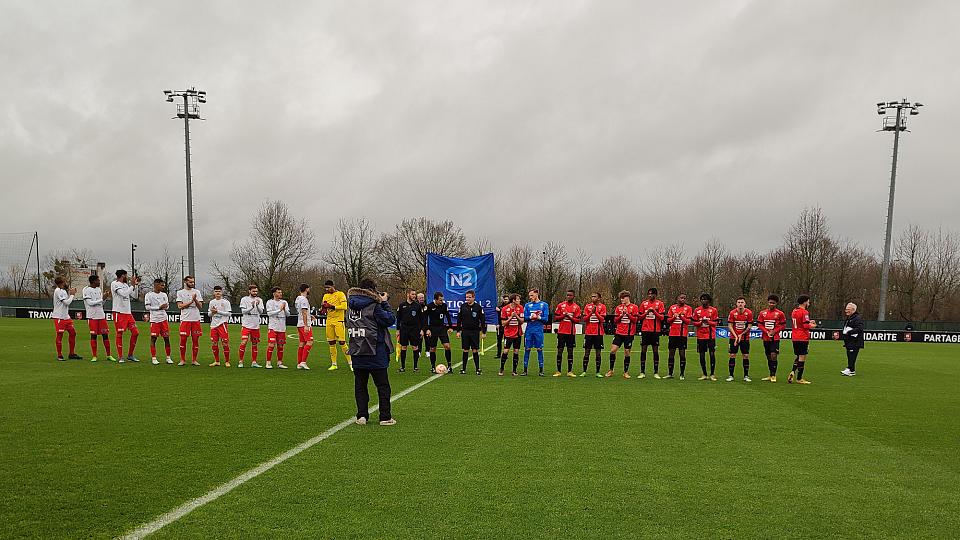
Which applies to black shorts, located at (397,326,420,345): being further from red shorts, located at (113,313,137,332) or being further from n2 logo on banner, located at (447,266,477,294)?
red shorts, located at (113,313,137,332)

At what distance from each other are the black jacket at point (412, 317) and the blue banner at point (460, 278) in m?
4.52

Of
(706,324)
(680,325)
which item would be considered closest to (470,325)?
(680,325)

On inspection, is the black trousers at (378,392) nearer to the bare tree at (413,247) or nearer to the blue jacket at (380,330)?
the blue jacket at (380,330)

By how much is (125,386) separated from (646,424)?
9.42 metres

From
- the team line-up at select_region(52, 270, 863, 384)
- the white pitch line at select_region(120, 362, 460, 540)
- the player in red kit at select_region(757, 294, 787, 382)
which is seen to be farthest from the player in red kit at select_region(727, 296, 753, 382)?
the white pitch line at select_region(120, 362, 460, 540)

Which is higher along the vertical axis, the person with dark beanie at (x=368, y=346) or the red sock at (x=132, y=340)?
the person with dark beanie at (x=368, y=346)

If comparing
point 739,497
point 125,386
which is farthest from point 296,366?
point 739,497

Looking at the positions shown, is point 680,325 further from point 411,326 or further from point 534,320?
point 411,326

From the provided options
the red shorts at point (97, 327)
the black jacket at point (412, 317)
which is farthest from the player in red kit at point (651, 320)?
the red shorts at point (97, 327)

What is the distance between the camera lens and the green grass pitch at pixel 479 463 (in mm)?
4711

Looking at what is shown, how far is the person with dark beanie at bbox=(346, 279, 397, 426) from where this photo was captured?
8336 mm

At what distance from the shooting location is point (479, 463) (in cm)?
639

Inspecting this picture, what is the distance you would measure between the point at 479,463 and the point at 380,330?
2.74m

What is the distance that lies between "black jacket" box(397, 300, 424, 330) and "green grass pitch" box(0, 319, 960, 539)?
412 centimetres
